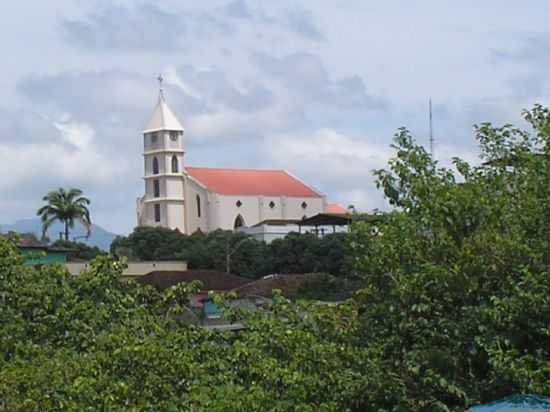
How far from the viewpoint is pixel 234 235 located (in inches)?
3329

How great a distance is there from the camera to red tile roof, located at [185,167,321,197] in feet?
427

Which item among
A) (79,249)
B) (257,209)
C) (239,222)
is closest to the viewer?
(79,249)

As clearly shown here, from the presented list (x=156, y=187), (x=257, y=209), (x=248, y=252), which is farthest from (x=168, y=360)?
(x=156, y=187)

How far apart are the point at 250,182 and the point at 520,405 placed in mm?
121597

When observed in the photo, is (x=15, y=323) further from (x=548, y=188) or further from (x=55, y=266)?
(x=548, y=188)

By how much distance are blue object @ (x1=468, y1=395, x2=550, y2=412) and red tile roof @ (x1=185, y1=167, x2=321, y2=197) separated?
379 feet

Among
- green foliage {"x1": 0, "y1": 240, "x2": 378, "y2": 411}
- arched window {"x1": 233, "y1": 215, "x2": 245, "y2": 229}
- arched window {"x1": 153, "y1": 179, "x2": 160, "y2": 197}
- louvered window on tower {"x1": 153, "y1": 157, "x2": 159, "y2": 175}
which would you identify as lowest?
green foliage {"x1": 0, "y1": 240, "x2": 378, "y2": 411}

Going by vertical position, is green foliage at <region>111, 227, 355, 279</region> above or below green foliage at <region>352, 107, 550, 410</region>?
above

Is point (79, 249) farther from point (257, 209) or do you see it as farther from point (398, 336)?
point (257, 209)

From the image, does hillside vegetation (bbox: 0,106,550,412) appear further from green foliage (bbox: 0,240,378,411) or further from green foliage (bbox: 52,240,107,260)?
green foliage (bbox: 52,240,107,260)

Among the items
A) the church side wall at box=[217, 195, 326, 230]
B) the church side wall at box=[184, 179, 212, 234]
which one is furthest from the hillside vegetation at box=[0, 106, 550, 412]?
the church side wall at box=[184, 179, 212, 234]

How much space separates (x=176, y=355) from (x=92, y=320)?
3119 mm

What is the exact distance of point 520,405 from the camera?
1195 centimetres

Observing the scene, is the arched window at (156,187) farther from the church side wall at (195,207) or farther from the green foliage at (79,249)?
the green foliage at (79,249)
